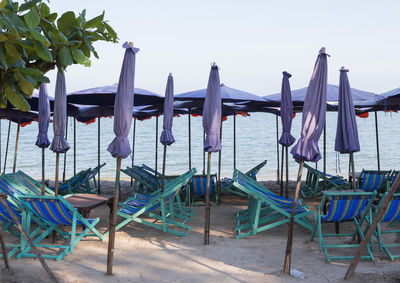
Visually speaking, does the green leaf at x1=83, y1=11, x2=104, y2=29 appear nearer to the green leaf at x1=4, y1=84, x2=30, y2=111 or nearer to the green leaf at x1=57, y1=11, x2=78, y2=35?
the green leaf at x1=57, y1=11, x2=78, y2=35

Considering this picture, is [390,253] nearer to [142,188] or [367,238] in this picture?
[367,238]

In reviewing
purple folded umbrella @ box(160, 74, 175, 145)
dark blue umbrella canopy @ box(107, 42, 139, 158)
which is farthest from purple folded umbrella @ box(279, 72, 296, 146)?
dark blue umbrella canopy @ box(107, 42, 139, 158)

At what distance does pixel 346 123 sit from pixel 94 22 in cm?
372

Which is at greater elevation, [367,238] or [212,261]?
[367,238]

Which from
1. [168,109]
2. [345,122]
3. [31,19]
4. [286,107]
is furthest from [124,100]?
[286,107]

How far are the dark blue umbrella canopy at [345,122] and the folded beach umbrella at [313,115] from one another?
109 centimetres

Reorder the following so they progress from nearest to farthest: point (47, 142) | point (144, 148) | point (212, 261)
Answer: point (212, 261) → point (47, 142) → point (144, 148)

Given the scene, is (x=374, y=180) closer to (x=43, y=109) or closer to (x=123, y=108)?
(x=123, y=108)

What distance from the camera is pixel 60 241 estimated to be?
579cm

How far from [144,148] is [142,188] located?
96.6ft

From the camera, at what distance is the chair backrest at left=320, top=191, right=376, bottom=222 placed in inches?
204

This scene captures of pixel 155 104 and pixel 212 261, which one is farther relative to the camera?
pixel 155 104

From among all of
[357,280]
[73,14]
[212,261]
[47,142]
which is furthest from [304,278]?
[47,142]

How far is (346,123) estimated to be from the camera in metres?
5.38
